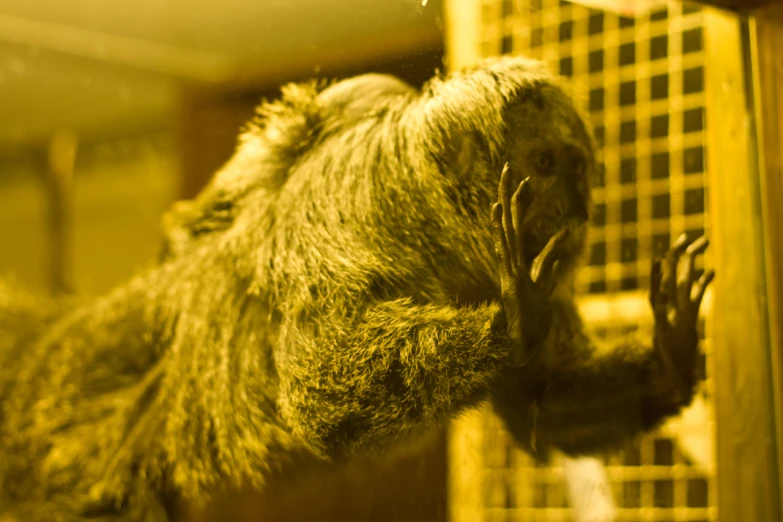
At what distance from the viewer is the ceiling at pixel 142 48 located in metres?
1.12

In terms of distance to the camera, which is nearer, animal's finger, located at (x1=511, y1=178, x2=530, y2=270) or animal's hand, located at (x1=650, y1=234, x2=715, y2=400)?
animal's finger, located at (x1=511, y1=178, x2=530, y2=270)

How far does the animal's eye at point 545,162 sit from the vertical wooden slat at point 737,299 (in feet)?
0.84

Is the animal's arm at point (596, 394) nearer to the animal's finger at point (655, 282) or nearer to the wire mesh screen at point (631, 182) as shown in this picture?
the animal's finger at point (655, 282)

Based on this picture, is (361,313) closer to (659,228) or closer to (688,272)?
(688,272)

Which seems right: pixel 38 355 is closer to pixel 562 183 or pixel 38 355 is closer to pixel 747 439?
pixel 562 183

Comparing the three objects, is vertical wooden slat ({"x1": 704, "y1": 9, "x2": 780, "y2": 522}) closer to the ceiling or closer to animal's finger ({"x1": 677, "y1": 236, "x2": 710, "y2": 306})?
animal's finger ({"x1": 677, "y1": 236, "x2": 710, "y2": 306})

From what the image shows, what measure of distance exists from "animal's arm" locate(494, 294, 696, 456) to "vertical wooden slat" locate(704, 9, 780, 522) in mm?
66

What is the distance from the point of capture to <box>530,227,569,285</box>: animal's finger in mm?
792

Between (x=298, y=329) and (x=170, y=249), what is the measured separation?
1.41 ft

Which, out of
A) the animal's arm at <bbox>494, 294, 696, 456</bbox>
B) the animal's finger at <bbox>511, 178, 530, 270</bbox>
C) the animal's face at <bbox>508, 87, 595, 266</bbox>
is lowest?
the animal's arm at <bbox>494, 294, 696, 456</bbox>

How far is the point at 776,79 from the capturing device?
0.93 m

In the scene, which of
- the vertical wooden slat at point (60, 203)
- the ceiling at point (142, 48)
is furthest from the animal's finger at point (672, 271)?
the vertical wooden slat at point (60, 203)

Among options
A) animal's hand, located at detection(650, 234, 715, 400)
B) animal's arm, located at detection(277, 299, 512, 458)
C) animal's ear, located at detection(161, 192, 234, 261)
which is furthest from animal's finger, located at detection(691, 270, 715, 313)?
animal's ear, located at detection(161, 192, 234, 261)

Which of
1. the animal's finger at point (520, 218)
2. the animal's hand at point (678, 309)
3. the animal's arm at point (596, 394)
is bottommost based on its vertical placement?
the animal's arm at point (596, 394)
